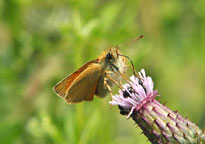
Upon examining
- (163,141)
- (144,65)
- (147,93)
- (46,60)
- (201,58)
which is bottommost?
(163,141)

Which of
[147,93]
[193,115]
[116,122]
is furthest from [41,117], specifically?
[193,115]

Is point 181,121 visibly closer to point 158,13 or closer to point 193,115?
point 193,115

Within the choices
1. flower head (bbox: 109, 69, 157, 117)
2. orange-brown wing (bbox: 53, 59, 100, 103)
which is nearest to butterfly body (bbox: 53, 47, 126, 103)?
orange-brown wing (bbox: 53, 59, 100, 103)

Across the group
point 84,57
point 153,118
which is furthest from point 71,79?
point 84,57

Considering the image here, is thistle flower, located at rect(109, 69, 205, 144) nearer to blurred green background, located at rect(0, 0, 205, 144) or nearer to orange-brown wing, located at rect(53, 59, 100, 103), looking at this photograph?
orange-brown wing, located at rect(53, 59, 100, 103)

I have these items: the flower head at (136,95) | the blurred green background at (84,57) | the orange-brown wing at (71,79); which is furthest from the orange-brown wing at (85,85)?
the blurred green background at (84,57)

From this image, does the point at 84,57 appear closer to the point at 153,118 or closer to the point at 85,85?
the point at 85,85
